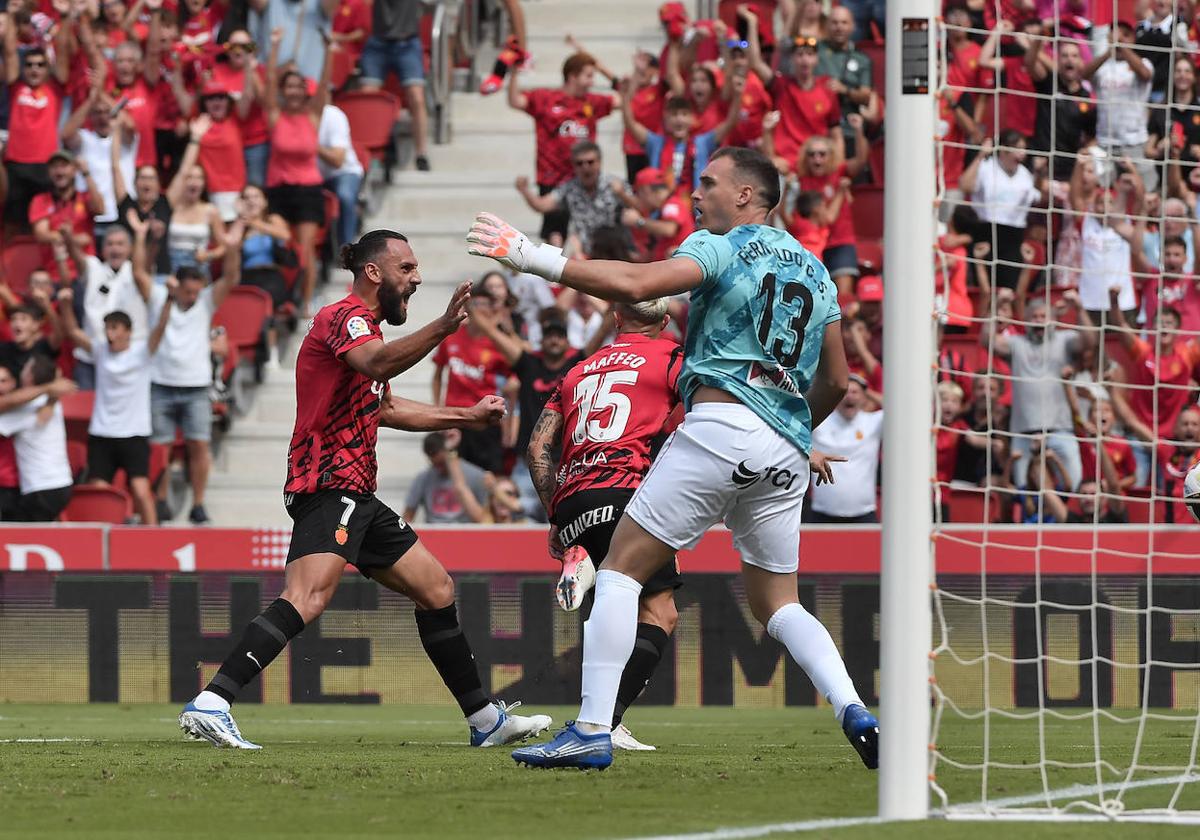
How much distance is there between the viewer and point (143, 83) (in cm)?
1786

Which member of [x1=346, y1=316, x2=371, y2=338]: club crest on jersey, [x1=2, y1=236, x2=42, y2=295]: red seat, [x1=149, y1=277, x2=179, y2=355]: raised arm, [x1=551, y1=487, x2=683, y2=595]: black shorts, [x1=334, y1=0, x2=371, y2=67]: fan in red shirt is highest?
[x1=334, y1=0, x2=371, y2=67]: fan in red shirt

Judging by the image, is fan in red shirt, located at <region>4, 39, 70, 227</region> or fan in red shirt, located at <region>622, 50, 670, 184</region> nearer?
fan in red shirt, located at <region>622, 50, 670, 184</region>

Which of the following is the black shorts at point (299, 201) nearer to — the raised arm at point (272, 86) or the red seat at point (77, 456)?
the raised arm at point (272, 86)

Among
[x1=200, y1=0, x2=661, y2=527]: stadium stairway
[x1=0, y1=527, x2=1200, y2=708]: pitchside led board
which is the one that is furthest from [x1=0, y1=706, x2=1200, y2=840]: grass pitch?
[x1=200, y1=0, x2=661, y2=527]: stadium stairway

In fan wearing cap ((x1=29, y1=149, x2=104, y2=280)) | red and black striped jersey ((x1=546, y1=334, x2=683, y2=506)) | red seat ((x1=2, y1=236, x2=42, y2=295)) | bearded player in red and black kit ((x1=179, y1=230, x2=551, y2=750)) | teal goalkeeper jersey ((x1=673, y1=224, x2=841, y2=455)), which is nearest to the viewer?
teal goalkeeper jersey ((x1=673, y1=224, x2=841, y2=455))

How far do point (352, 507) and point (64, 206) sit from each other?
9.63m

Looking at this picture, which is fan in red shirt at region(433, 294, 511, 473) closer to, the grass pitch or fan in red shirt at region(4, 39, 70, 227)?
fan in red shirt at region(4, 39, 70, 227)

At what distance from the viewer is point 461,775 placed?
23.3 feet

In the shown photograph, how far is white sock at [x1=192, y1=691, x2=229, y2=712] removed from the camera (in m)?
8.18

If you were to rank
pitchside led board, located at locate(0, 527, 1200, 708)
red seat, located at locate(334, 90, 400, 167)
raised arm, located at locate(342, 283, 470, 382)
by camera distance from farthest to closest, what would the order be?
red seat, located at locate(334, 90, 400, 167) < pitchside led board, located at locate(0, 527, 1200, 708) < raised arm, located at locate(342, 283, 470, 382)

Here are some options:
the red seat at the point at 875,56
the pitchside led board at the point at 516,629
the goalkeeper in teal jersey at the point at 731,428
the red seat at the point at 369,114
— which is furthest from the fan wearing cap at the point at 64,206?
the goalkeeper in teal jersey at the point at 731,428

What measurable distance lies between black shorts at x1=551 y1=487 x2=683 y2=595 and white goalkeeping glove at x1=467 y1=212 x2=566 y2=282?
8.09 ft

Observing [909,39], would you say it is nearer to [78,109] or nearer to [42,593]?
[42,593]

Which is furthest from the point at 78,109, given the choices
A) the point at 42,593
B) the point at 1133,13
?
the point at 1133,13
